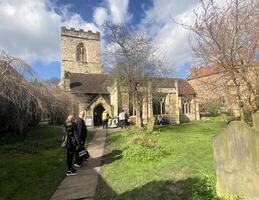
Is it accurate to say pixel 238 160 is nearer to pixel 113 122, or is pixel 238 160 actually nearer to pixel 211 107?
pixel 113 122

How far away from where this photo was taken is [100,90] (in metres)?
37.6

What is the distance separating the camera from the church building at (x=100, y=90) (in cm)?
3384

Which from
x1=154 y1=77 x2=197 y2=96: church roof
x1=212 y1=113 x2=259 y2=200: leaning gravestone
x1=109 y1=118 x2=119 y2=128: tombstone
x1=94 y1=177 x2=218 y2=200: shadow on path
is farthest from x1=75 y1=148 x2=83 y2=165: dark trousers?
x1=154 y1=77 x2=197 y2=96: church roof

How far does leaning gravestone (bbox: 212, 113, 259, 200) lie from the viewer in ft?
17.1

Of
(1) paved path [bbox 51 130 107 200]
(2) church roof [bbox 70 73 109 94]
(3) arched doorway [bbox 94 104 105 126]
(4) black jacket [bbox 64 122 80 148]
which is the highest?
(2) church roof [bbox 70 73 109 94]

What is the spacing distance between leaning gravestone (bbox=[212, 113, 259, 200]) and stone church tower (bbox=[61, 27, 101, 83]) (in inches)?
2002

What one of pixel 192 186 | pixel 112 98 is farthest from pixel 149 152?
pixel 112 98

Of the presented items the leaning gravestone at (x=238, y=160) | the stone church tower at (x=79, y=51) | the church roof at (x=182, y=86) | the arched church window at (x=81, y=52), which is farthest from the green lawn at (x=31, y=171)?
the arched church window at (x=81, y=52)

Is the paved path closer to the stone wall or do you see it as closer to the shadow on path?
the shadow on path

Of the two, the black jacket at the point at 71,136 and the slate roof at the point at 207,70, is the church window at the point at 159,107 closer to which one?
the slate roof at the point at 207,70

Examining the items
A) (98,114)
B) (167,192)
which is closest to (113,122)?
(98,114)

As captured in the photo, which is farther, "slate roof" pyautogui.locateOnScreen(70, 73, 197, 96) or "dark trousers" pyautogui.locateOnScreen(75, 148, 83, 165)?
"slate roof" pyautogui.locateOnScreen(70, 73, 197, 96)

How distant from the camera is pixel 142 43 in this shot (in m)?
25.1

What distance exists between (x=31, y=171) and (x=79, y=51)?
4987 cm
